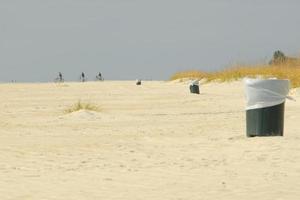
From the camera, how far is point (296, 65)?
28.6 metres

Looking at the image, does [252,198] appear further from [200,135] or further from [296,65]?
[296,65]

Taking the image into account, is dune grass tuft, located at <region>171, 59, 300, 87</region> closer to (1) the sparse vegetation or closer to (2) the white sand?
(1) the sparse vegetation

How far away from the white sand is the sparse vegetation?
1201 centimetres

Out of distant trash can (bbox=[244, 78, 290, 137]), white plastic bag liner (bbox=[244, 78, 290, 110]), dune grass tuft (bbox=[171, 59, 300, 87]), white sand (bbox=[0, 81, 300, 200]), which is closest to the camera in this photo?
white sand (bbox=[0, 81, 300, 200])

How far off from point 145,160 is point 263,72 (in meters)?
21.5

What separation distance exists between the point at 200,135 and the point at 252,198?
16.7ft

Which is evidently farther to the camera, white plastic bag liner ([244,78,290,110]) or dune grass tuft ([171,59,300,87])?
dune grass tuft ([171,59,300,87])

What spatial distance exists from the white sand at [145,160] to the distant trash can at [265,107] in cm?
27

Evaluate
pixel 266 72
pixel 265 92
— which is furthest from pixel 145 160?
pixel 266 72

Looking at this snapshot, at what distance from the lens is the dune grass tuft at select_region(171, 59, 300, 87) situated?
25.0m

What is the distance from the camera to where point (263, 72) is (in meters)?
28.7

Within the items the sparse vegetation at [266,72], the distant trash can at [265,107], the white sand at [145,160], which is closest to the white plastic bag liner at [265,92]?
the distant trash can at [265,107]

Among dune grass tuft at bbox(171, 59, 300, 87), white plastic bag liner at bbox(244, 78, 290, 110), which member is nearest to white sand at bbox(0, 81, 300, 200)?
white plastic bag liner at bbox(244, 78, 290, 110)

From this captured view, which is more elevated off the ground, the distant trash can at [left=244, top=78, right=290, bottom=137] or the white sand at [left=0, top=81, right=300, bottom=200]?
the distant trash can at [left=244, top=78, right=290, bottom=137]
